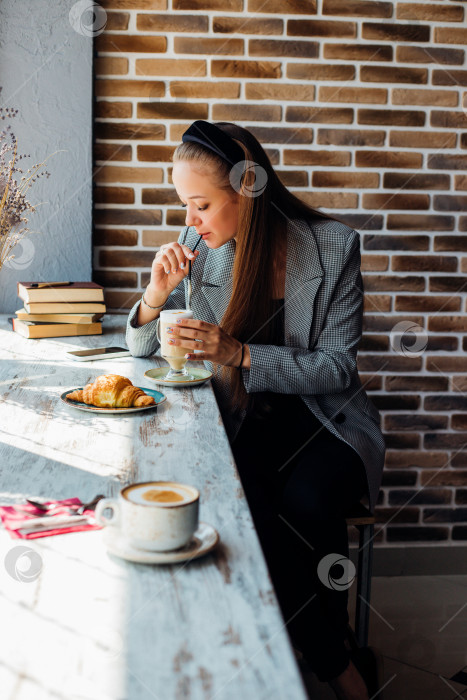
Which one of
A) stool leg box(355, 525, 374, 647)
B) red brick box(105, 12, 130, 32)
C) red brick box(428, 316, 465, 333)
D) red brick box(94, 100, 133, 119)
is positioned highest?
red brick box(105, 12, 130, 32)

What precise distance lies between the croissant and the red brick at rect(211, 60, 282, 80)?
59.0 inches

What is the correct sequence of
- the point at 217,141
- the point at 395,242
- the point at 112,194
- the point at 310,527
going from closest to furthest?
the point at 310,527
the point at 217,141
the point at 112,194
the point at 395,242

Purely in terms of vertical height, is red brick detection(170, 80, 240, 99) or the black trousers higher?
red brick detection(170, 80, 240, 99)

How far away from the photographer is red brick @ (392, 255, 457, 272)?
2.54m

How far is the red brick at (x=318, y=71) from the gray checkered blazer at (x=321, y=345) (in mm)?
848

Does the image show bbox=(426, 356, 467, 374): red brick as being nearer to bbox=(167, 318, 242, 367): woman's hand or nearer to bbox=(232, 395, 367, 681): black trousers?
bbox=(232, 395, 367, 681): black trousers

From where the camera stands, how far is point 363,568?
5.84 feet

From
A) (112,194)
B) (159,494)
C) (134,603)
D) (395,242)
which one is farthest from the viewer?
(395,242)

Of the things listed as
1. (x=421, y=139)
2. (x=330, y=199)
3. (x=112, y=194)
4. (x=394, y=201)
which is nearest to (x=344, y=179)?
(x=330, y=199)

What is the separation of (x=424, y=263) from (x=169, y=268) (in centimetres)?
121

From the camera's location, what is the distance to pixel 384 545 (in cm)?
263

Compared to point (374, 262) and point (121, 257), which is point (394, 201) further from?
point (121, 257)

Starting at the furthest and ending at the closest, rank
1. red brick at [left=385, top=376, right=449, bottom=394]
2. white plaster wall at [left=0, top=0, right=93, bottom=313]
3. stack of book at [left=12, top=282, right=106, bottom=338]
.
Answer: red brick at [left=385, top=376, right=449, bottom=394]
white plaster wall at [left=0, top=0, right=93, bottom=313]
stack of book at [left=12, top=282, right=106, bottom=338]

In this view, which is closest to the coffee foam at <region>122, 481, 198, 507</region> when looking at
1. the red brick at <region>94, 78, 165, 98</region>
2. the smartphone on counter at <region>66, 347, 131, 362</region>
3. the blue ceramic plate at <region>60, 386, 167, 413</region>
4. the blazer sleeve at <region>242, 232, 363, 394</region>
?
the blue ceramic plate at <region>60, 386, 167, 413</region>
